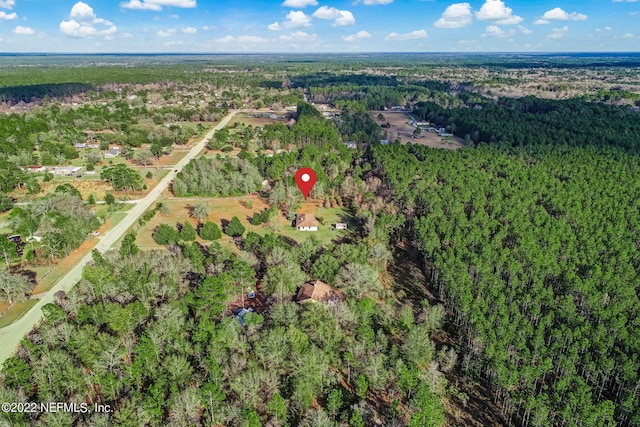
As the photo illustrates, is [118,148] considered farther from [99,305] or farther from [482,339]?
[482,339]

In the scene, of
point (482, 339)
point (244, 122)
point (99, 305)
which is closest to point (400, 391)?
point (482, 339)

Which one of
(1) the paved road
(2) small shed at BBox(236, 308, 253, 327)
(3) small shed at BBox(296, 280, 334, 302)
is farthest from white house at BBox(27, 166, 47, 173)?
(3) small shed at BBox(296, 280, 334, 302)

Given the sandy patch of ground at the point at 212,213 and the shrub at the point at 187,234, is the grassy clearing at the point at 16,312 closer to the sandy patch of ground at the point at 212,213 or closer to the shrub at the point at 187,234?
the sandy patch of ground at the point at 212,213

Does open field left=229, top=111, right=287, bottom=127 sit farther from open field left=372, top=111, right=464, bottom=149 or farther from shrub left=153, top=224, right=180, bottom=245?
shrub left=153, top=224, right=180, bottom=245

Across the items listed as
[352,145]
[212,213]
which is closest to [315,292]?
[212,213]

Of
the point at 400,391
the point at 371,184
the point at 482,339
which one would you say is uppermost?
the point at 371,184

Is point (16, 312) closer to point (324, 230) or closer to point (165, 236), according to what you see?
point (165, 236)

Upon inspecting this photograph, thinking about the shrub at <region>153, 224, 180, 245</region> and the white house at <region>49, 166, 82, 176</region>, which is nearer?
the shrub at <region>153, 224, 180, 245</region>
